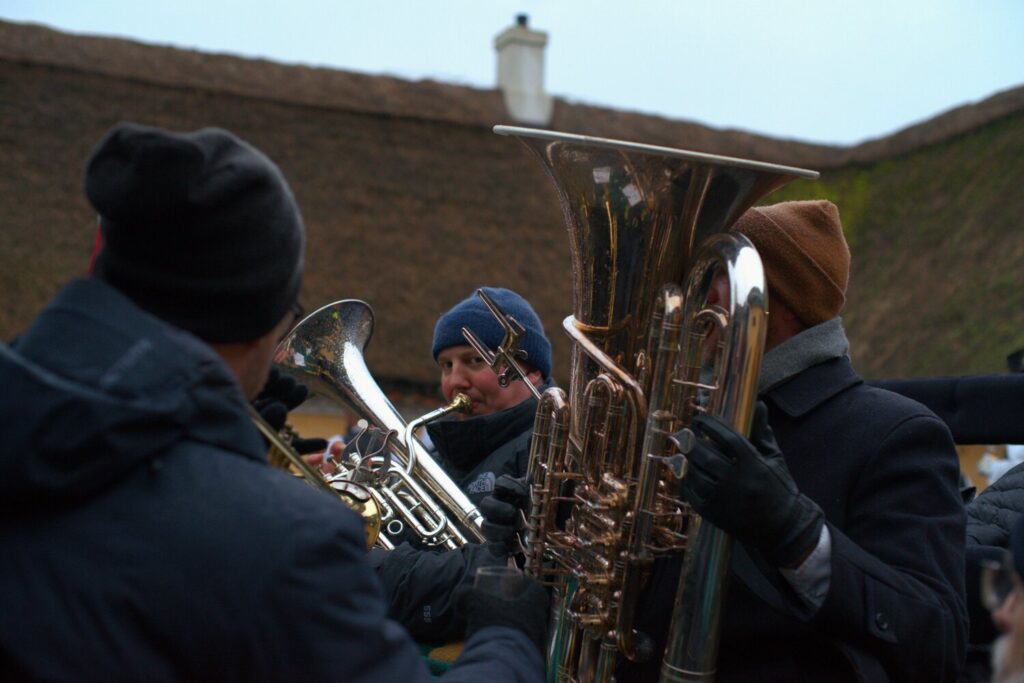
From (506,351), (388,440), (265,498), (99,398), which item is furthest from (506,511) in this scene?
(99,398)

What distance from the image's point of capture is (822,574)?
6.84ft

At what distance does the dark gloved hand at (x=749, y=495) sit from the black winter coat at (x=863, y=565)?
3.8 inches

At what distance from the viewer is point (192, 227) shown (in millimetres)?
1505

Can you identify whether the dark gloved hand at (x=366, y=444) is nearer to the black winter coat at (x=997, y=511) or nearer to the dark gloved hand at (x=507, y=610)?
the dark gloved hand at (x=507, y=610)

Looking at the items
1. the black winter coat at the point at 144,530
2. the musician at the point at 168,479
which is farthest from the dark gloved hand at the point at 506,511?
the black winter coat at the point at 144,530

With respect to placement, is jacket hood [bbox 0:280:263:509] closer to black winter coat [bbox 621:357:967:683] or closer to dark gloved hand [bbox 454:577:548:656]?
dark gloved hand [bbox 454:577:548:656]

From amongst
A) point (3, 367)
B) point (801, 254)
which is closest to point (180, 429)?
point (3, 367)

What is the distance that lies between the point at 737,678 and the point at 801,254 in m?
0.89

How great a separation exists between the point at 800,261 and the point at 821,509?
1.75 ft

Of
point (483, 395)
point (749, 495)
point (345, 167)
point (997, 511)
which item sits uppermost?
point (345, 167)

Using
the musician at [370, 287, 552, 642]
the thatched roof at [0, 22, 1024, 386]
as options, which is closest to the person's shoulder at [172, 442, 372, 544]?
the musician at [370, 287, 552, 642]

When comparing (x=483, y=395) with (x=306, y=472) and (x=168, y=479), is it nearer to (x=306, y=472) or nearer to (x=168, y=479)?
(x=306, y=472)

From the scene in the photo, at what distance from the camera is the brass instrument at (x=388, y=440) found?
131 inches

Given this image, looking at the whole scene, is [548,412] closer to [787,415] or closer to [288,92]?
[787,415]
